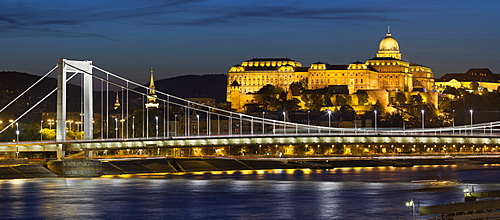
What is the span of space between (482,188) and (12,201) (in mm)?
21632

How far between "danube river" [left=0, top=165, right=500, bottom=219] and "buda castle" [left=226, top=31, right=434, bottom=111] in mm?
84664

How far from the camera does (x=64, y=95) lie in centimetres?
5350

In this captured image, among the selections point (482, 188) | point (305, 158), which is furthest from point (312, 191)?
point (305, 158)

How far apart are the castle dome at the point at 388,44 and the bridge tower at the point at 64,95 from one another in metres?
114

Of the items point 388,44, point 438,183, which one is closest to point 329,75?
point 388,44

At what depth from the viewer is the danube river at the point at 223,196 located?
41.6 m

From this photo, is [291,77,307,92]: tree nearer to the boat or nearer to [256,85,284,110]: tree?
[256,85,284,110]: tree

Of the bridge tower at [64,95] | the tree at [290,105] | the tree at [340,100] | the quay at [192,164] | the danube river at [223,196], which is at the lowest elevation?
the danube river at [223,196]

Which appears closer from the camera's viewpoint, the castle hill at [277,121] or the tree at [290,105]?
the castle hill at [277,121]

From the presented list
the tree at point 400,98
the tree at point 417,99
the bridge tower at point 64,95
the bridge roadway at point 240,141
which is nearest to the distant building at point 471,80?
the tree at point 417,99

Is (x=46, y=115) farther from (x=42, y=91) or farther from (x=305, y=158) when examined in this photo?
(x=305, y=158)

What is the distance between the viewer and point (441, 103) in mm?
154625

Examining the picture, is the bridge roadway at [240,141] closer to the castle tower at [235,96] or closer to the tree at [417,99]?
the castle tower at [235,96]

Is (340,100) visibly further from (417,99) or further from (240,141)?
(240,141)
